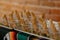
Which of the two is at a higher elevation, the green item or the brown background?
the brown background

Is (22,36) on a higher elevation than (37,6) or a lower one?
lower

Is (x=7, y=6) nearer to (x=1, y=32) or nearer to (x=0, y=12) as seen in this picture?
→ (x=0, y=12)

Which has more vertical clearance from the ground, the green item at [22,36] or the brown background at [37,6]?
the brown background at [37,6]

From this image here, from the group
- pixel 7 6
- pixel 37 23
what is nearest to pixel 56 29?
pixel 37 23

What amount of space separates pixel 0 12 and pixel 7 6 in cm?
15

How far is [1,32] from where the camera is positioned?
69.5 inches

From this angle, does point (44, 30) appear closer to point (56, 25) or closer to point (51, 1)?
point (56, 25)

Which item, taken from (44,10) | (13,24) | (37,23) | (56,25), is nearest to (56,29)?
(56,25)

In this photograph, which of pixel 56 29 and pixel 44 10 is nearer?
pixel 56 29

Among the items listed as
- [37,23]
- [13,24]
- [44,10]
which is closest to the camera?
[37,23]

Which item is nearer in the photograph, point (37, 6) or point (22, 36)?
point (22, 36)

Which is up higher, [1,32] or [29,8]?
[29,8]

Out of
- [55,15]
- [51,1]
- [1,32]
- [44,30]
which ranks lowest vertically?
[1,32]

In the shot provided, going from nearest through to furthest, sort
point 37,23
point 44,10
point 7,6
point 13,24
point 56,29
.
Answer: point 56,29 < point 37,23 < point 44,10 < point 13,24 < point 7,6
